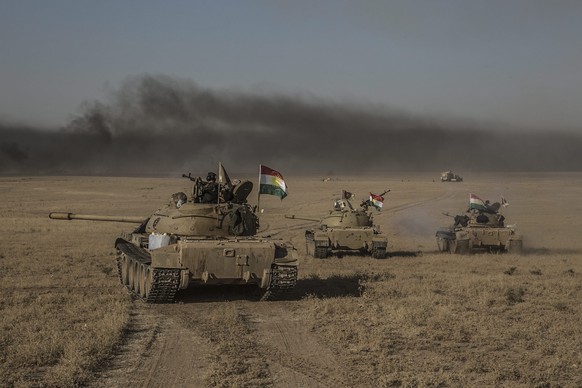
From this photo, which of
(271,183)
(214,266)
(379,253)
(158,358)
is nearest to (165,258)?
(214,266)

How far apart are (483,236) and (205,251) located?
16337 millimetres

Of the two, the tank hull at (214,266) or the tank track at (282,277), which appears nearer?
the tank hull at (214,266)

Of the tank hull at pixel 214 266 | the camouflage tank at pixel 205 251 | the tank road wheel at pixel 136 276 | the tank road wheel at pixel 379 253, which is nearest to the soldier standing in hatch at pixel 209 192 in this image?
the camouflage tank at pixel 205 251

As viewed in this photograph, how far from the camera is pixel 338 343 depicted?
11484 millimetres

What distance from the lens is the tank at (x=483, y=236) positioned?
27.8 m

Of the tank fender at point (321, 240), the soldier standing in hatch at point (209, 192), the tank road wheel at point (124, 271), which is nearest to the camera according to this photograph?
the tank road wheel at point (124, 271)

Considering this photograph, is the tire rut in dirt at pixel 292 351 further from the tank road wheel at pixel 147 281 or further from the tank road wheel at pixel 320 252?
the tank road wheel at pixel 320 252

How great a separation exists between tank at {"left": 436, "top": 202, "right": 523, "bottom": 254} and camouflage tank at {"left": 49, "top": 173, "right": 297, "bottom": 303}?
41.7ft

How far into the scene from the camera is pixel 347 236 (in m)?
25.9

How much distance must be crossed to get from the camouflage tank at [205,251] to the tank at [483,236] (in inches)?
500

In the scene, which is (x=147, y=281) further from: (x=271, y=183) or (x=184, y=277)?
(x=271, y=183)

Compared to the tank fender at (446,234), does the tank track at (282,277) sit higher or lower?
lower

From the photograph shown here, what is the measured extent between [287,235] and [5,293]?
2127 cm

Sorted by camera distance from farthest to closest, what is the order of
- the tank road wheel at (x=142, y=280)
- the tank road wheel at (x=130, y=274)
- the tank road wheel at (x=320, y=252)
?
the tank road wheel at (x=320, y=252), the tank road wheel at (x=130, y=274), the tank road wheel at (x=142, y=280)
